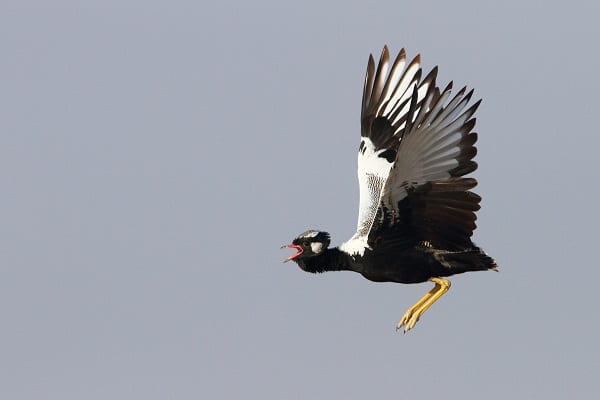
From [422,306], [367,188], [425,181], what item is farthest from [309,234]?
[425,181]

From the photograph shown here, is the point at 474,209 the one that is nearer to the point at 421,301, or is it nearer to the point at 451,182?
the point at 451,182

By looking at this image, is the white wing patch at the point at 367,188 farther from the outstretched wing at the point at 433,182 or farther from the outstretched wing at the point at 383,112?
the outstretched wing at the point at 433,182

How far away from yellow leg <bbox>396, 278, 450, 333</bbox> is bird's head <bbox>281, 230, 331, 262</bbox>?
6.32 feet

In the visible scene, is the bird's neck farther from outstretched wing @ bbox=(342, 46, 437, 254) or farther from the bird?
outstretched wing @ bbox=(342, 46, 437, 254)

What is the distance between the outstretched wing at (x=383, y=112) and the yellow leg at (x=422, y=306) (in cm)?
219

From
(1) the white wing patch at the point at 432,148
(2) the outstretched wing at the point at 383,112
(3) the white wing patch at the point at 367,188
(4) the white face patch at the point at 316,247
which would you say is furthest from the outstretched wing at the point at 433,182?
(2) the outstretched wing at the point at 383,112

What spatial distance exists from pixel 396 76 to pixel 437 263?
A: 15.6 feet

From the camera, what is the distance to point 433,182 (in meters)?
22.1

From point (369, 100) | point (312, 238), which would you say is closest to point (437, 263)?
point (312, 238)

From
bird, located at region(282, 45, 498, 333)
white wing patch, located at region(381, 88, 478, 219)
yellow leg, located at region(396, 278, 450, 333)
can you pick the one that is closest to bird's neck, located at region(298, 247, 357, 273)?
bird, located at region(282, 45, 498, 333)

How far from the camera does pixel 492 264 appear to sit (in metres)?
22.9

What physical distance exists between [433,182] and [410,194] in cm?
44

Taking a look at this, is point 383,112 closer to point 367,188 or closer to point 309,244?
point 367,188

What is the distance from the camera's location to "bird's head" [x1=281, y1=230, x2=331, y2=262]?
24.4m
